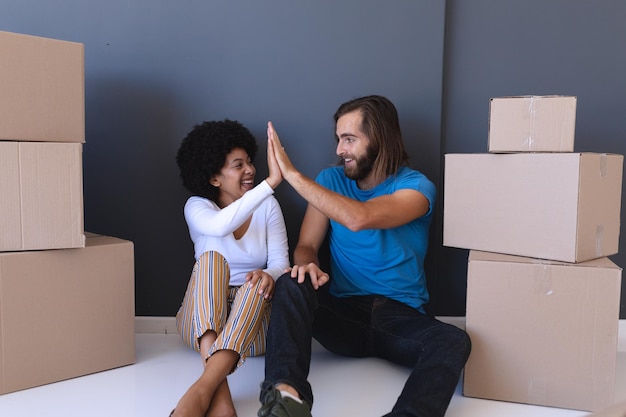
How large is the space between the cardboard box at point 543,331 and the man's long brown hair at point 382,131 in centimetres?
49

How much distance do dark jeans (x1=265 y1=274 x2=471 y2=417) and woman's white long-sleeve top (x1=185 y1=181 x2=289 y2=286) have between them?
23 cm

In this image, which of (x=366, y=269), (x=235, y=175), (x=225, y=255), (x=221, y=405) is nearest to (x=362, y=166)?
(x=366, y=269)

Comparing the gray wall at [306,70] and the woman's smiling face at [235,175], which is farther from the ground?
the gray wall at [306,70]

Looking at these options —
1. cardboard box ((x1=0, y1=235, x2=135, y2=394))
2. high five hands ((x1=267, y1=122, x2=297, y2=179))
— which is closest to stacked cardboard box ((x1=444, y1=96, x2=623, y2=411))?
high five hands ((x1=267, y1=122, x2=297, y2=179))

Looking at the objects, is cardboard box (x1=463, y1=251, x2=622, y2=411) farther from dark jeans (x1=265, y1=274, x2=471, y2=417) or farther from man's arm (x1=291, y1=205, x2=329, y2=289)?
man's arm (x1=291, y1=205, x2=329, y2=289)

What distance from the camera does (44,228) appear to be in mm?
1734

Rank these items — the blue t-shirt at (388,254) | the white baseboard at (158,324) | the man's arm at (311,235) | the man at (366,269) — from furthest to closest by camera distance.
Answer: the white baseboard at (158,324) → the man's arm at (311,235) → the blue t-shirt at (388,254) → the man at (366,269)

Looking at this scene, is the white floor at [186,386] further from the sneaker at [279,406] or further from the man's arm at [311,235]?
the man's arm at [311,235]

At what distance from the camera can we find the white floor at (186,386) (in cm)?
164

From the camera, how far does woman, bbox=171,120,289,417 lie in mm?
1647

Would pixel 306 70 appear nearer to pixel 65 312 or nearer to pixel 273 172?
pixel 273 172

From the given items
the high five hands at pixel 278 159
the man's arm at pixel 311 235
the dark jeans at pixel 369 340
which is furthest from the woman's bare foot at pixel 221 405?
the high five hands at pixel 278 159

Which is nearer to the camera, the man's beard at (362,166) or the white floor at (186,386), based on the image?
the white floor at (186,386)

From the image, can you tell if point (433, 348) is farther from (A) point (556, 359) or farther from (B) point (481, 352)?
(A) point (556, 359)
